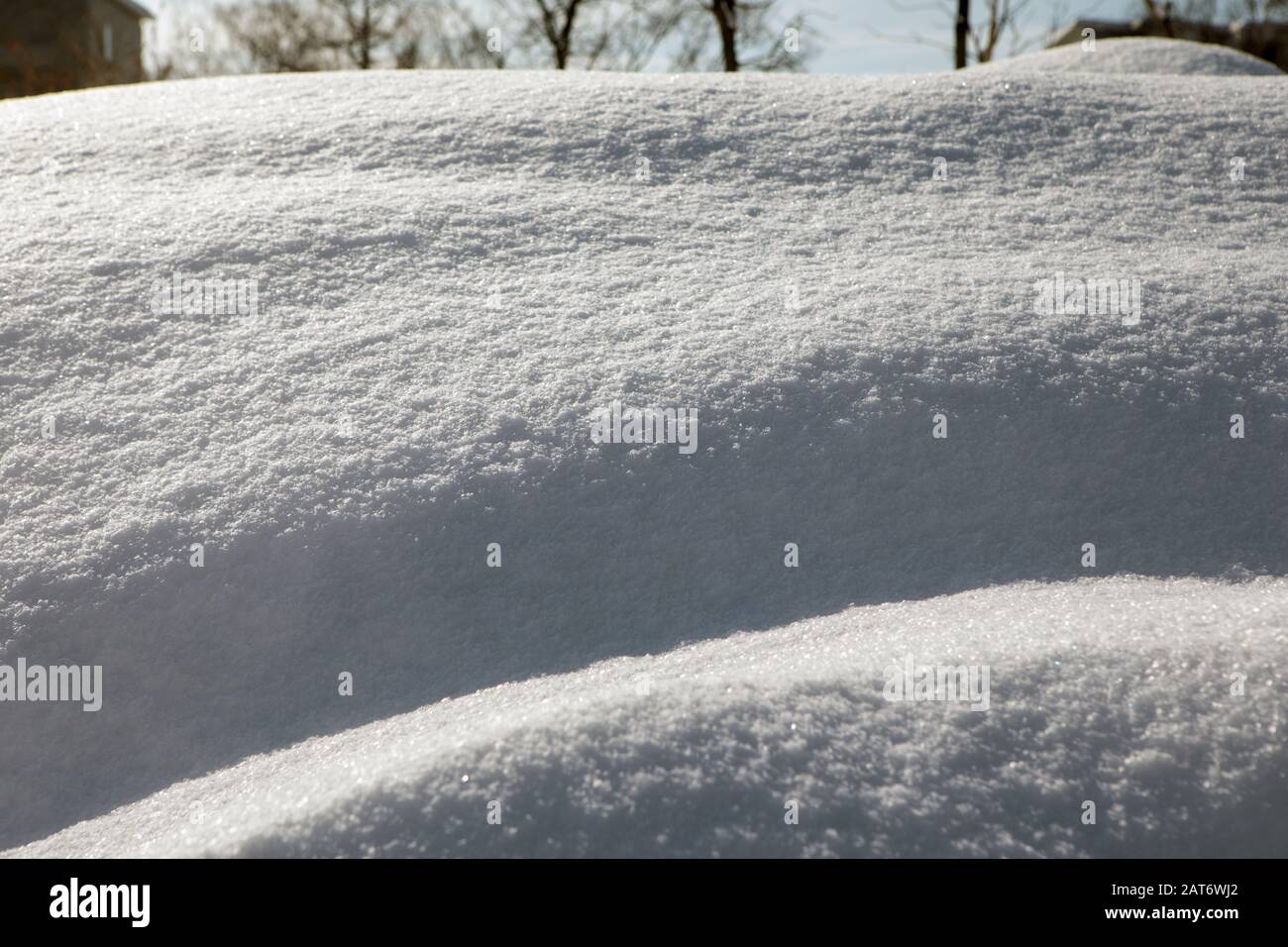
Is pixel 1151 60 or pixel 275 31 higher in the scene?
pixel 275 31

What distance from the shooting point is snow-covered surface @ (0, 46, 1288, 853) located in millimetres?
1766

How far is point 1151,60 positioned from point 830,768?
595cm

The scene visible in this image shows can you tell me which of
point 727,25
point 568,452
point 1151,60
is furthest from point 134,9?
point 568,452

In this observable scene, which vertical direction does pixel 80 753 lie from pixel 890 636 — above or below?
below

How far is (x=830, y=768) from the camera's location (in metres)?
1.50

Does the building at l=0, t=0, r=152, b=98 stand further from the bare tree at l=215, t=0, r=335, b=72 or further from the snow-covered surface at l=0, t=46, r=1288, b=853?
the snow-covered surface at l=0, t=46, r=1288, b=853

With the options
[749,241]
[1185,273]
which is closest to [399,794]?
[749,241]

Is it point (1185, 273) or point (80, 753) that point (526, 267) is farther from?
point (1185, 273)

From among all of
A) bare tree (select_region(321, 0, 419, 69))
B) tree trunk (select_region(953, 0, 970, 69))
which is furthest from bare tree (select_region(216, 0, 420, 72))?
tree trunk (select_region(953, 0, 970, 69))

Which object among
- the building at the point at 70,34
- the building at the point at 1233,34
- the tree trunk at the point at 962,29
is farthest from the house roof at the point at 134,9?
the building at the point at 1233,34

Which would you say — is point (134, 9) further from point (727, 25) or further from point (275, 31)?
point (727, 25)

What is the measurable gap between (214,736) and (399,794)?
2.41ft

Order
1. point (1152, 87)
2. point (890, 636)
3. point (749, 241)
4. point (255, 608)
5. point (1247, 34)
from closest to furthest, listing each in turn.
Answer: point (890, 636) → point (255, 608) → point (749, 241) → point (1152, 87) → point (1247, 34)

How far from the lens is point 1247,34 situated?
2405 cm
